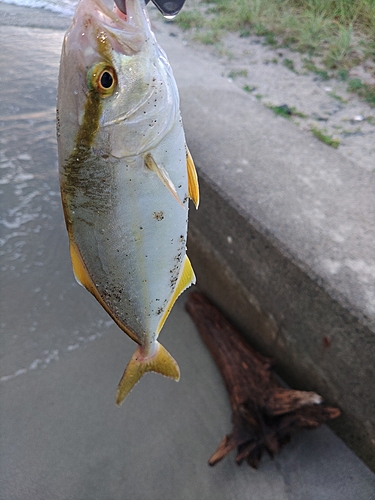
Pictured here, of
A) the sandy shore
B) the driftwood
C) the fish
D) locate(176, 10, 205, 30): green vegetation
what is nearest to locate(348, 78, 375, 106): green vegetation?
locate(176, 10, 205, 30): green vegetation

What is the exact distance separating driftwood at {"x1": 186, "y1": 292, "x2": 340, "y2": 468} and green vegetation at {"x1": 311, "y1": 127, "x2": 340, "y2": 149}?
1500 mm

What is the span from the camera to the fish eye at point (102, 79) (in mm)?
916

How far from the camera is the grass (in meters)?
3.84

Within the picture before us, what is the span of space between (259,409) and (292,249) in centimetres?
84

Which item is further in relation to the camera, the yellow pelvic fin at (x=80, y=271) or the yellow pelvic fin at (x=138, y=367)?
the yellow pelvic fin at (x=138, y=367)

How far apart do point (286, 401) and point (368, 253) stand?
826mm

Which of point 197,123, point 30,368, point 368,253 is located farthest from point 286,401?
point 197,123

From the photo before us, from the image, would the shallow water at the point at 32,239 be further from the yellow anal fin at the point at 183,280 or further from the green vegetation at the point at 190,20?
the green vegetation at the point at 190,20

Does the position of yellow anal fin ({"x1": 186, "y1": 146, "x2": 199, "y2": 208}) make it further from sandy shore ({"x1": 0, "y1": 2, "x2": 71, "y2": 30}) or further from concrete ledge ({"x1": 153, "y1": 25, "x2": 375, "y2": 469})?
sandy shore ({"x1": 0, "y1": 2, "x2": 71, "y2": 30})

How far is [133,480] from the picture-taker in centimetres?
199

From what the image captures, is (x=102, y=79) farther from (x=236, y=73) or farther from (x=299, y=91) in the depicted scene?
(x=236, y=73)

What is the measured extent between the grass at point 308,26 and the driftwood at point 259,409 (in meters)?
2.43

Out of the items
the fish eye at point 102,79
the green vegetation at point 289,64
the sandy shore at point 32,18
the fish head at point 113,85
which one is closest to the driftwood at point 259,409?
the fish head at point 113,85

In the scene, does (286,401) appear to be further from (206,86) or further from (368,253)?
(206,86)
